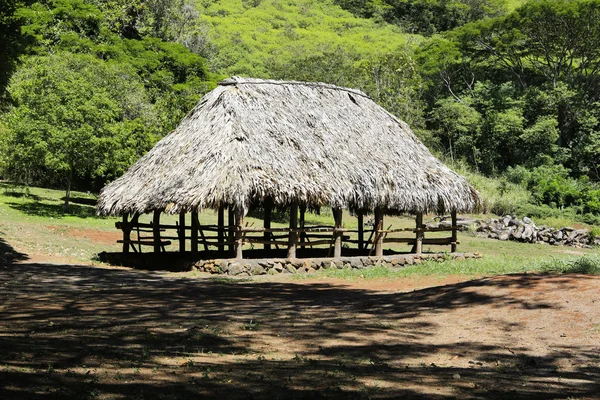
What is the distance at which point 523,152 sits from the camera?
47219 mm

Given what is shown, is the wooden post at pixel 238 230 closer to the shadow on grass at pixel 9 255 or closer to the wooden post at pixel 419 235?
the shadow on grass at pixel 9 255

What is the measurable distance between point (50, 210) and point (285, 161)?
15084mm

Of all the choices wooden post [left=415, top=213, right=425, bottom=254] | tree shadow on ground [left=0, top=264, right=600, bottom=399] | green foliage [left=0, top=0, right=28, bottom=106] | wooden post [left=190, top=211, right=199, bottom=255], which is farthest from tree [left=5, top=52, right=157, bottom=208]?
tree shadow on ground [left=0, top=264, right=600, bottom=399]

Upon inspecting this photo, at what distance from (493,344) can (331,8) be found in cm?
8665

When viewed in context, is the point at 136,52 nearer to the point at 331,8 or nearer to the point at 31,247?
the point at 31,247

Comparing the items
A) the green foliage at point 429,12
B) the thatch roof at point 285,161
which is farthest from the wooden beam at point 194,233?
the green foliage at point 429,12

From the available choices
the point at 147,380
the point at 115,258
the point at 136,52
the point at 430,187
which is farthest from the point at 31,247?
the point at 136,52

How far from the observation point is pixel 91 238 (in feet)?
77.9

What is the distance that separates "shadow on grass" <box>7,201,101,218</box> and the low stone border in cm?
1289

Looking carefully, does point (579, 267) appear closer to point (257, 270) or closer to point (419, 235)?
point (257, 270)

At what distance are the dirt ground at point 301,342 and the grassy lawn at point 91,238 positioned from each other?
5095mm

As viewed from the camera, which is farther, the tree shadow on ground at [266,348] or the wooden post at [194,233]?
the wooden post at [194,233]

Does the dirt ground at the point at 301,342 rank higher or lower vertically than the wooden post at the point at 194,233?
lower

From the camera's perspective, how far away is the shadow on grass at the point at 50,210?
91.0 feet
